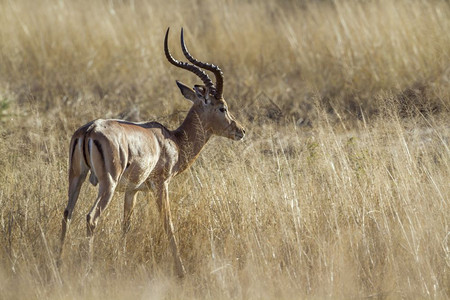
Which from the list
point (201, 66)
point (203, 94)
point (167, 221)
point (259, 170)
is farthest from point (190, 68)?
point (167, 221)

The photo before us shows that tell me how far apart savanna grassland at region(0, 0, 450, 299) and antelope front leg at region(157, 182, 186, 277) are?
9cm

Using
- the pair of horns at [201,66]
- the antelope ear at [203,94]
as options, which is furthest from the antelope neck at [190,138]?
the pair of horns at [201,66]

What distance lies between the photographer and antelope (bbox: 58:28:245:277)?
5164 mm

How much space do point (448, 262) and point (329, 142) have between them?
194 centimetres

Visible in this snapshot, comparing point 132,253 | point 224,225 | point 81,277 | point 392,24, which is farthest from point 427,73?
point 81,277

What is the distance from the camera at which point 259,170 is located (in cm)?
625

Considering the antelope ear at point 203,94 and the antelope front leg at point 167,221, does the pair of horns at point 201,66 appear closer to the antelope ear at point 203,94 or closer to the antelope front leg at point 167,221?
the antelope ear at point 203,94

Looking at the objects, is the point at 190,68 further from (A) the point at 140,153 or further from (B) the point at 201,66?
(A) the point at 140,153

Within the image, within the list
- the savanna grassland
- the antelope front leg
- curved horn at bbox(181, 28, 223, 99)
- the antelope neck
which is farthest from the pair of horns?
the antelope front leg

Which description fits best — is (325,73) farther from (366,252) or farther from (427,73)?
(366,252)

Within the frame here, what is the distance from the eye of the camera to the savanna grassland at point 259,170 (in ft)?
16.6

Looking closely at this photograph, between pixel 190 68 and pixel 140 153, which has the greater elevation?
pixel 190 68

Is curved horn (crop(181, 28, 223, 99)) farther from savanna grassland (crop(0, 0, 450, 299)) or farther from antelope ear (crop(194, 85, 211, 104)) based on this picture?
savanna grassland (crop(0, 0, 450, 299))

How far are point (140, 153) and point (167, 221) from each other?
56 cm
